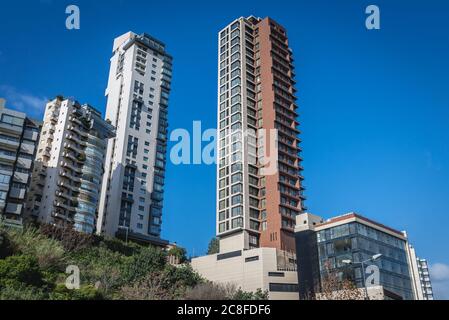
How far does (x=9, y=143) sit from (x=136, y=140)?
1858 inches

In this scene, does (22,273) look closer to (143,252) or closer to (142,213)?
(143,252)

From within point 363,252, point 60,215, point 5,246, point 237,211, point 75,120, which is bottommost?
point 5,246

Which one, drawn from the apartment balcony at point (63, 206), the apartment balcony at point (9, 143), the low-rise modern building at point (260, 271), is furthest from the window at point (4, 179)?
the low-rise modern building at point (260, 271)

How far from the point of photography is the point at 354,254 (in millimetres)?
74500

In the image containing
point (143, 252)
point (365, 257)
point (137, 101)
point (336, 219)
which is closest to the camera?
point (143, 252)

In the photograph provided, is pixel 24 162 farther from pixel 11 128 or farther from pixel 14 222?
pixel 14 222

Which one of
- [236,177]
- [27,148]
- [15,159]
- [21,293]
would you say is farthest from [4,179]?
[21,293]

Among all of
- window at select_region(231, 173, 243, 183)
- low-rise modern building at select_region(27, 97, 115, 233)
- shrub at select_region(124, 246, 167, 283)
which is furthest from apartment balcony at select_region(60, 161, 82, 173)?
window at select_region(231, 173, 243, 183)

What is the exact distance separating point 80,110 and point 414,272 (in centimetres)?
7397

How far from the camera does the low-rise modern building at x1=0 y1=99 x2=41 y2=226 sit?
71688 millimetres

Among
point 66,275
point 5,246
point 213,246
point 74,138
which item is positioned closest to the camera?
point 66,275

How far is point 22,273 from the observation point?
36.7 meters
